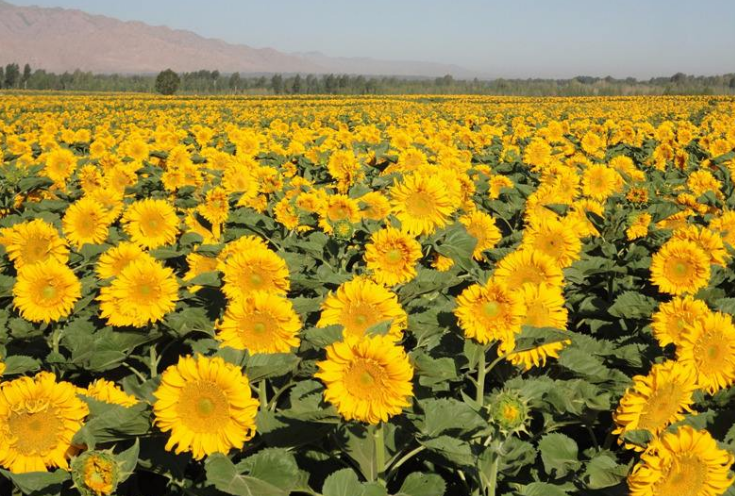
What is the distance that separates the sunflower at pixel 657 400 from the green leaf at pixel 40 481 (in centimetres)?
203

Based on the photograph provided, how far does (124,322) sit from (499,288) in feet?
5.98

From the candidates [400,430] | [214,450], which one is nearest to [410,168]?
[400,430]

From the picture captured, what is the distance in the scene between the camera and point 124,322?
2.92 metres

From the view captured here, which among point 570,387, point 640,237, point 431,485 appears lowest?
point 431,485

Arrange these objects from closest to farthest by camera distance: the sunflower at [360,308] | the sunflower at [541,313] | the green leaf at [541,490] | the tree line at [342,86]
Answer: the green leaf at [541,490] < the sunflower at [360,308] < the sunflower at [541,313] < the tree line at [342,86]

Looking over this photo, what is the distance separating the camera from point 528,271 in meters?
3.00

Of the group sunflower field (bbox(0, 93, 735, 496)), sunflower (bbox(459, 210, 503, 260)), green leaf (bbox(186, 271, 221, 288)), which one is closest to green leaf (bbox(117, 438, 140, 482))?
sunflower field (bbox(0, 93, 735, 496))

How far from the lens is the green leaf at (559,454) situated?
7.95 ft

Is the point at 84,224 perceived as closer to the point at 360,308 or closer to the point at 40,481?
the point at 40,481

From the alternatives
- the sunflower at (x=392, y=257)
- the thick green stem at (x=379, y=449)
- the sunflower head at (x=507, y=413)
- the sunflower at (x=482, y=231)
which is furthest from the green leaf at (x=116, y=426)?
the sunflower at (x=482, y=231)

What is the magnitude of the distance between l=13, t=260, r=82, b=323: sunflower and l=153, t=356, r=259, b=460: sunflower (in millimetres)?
1531

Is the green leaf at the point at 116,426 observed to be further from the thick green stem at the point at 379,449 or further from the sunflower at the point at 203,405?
the thick green stem at the point at 379,449

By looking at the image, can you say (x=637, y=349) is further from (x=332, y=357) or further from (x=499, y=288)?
(x=332, y=357)

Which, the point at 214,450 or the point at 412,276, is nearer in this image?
the point at 214,450
